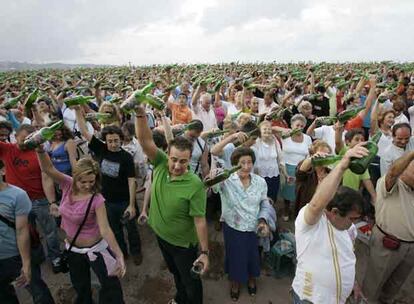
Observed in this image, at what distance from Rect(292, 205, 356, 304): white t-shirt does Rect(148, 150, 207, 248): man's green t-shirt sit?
3.14 ft

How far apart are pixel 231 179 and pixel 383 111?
3.34m

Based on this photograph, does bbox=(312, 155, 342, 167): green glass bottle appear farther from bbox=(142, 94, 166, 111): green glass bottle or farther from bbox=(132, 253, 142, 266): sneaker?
bbox=(132, 253, 142, 266): sneaker

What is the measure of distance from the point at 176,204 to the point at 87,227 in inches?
35.3

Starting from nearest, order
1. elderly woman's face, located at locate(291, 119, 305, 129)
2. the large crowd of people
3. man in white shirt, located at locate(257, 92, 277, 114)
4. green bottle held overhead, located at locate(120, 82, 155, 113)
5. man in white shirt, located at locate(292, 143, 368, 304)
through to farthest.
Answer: man in white shirt, located at locate(292, 143, 368, 304) → the large crowd of people → green bottle held overhead, located at locate(120, 82, 155, 113) → elderly woman's face, located at locate(291, 119, 305, 129) → man in white shirt, located at locate(257, 92, 277, 114)

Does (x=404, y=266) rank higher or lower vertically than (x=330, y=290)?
lower

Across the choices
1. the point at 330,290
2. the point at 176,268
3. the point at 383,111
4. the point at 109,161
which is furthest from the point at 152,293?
the point at 383,111

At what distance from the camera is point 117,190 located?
12.6ft

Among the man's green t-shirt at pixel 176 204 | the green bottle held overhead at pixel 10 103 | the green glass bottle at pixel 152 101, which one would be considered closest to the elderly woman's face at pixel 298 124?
the man's green t-shirt at pixel 176 204

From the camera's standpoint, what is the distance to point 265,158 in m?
4.66

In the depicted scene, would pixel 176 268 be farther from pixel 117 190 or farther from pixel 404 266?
pixel 404 266

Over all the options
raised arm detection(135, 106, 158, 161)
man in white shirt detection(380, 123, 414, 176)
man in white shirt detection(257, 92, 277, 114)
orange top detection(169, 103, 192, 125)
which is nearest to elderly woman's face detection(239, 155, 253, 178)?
raised arm detection(135, 106, 158, 161)

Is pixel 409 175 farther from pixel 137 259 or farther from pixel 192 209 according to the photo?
pixel 137 259

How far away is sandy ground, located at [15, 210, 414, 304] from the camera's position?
3619mm

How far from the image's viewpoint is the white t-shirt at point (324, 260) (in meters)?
2.08
